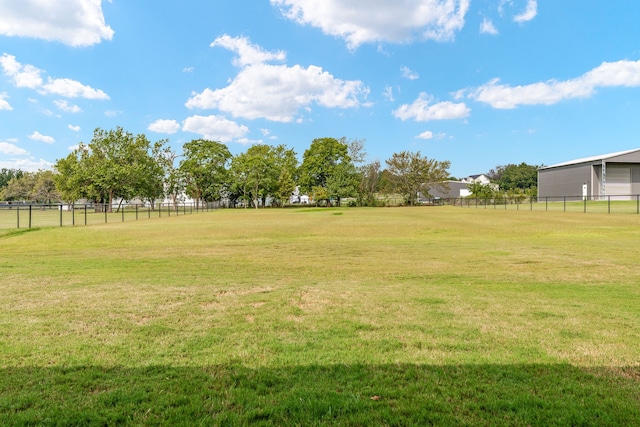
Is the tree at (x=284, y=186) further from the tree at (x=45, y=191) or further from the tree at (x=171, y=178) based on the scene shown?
the tree at (x=45, y=191)

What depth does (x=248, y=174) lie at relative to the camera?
219 ft

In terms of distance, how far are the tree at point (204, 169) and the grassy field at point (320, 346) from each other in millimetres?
59066

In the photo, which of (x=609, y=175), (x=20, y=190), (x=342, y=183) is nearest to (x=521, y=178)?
(x=609, y=175)

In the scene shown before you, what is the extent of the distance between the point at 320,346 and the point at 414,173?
65.3 m

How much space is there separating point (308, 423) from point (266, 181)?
212ft

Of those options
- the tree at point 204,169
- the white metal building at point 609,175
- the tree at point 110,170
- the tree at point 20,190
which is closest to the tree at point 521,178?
the white metal building at point 609,175

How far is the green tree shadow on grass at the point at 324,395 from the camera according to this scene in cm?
256

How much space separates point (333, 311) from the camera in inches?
205

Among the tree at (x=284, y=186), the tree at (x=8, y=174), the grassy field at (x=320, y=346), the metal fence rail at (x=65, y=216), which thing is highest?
the tree at (x=8, y=174)

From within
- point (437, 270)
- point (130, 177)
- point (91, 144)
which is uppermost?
point (91, 144)

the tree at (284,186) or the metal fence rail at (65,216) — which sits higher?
the tree at (284,186)

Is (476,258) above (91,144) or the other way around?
the other way around

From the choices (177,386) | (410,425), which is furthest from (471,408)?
(177,386)

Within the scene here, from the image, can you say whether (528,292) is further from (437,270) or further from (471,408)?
Result: (471,408)
